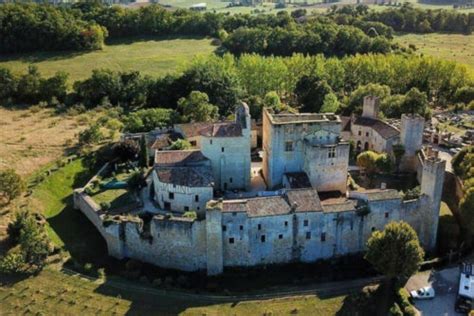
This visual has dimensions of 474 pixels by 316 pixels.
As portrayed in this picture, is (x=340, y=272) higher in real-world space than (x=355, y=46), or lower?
lower

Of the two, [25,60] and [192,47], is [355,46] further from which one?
[25,60]

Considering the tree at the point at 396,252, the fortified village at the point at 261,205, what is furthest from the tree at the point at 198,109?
the tree at the point at 396,252

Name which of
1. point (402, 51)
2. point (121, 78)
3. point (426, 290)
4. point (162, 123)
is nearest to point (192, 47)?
point (121, 78)

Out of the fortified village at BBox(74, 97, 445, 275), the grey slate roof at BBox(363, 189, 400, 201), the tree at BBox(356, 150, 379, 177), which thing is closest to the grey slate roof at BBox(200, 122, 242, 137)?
the fortified village at BBox(74, 97, 445, 275)

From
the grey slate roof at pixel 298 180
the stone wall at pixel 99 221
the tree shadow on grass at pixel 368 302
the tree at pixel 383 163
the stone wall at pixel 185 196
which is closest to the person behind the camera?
the tree shadow on grass at pixel 368 302

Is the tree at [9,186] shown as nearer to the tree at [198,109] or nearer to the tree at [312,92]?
the tree at [198,109]
